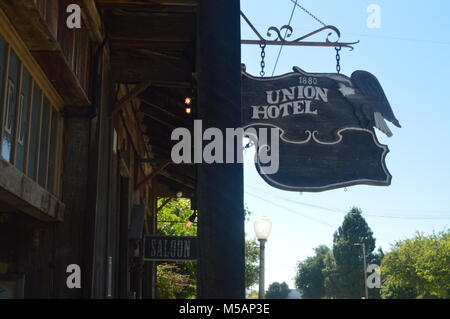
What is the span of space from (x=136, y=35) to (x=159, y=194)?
10091 millimetres

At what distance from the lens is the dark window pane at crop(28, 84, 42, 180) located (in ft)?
16.0

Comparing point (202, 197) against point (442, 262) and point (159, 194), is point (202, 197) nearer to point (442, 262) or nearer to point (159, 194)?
point (159, 194)

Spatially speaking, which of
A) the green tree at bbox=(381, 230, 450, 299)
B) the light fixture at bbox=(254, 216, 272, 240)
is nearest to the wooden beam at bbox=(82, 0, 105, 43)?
the light fixture at bbox=(254, 216, 272, 240)

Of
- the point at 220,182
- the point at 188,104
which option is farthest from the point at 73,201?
the point at 188,104

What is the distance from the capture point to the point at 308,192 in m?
6.08

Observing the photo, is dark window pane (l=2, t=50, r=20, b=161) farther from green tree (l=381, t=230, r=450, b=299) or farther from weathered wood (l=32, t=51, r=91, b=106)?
Result: green tree (l=381, t=230, r=450, b=299)

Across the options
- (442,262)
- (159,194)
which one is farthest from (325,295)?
(159,194)

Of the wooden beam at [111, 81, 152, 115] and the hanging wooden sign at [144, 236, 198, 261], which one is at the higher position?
the wooden beam at [111, 81, 152, 115]

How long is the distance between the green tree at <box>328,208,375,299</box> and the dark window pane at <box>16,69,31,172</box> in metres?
73.7

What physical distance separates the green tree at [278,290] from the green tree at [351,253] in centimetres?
2739

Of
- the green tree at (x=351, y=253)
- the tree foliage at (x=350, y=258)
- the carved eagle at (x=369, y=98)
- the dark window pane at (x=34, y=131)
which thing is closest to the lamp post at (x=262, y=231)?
the carved eagle at (x=369, y=98)

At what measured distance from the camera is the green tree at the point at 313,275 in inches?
3824

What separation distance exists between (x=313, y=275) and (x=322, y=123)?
9479cm

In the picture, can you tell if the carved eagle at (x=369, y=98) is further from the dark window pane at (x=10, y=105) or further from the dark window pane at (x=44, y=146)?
the dark window pane at (x=10, y=105)
